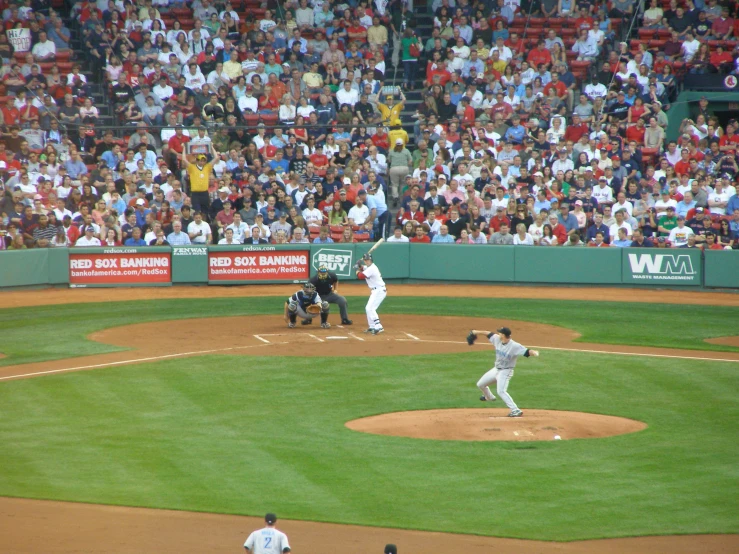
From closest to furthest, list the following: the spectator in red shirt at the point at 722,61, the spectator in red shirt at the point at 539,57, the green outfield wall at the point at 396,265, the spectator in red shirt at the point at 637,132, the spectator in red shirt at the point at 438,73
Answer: the green outfield wall at the point at 396,265 < the spectator in red shirt at the point at 637,132 < the spectator in red shirt at the point at 722,61 < the spectator in red shirt at the point at 438,73 < the spectator in red shirt at the point at 539,57

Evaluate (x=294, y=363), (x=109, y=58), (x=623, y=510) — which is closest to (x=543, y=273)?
(x=294, y=363)

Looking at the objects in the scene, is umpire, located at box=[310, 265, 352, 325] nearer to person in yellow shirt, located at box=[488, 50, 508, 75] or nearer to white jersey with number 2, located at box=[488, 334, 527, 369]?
white jersey with number 2, located at box=[488, 334, 527, 369]

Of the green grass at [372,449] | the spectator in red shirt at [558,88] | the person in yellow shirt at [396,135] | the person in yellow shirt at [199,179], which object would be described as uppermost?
the spectator in red shirt at [558,88]

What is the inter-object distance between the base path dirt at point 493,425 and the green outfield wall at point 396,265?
13327mm

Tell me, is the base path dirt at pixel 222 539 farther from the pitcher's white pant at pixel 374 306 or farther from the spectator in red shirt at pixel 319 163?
the spectator in red shirt at pixel 319 163

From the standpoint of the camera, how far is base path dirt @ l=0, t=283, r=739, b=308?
2723 centimetres

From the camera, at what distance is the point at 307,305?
22.9 meters

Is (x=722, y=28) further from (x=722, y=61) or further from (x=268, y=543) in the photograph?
(x=268, y=543)

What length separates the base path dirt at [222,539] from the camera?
10523 mm

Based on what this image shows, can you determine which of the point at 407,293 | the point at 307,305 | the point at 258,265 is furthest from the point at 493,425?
the point at 258,265

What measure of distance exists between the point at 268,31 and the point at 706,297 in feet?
52.5

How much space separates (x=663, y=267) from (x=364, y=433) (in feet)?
53.0

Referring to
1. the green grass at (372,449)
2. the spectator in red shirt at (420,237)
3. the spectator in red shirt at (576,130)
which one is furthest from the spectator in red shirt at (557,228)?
the green grass at (372,449)

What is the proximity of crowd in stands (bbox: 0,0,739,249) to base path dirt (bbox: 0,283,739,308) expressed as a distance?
1324 millimetres
